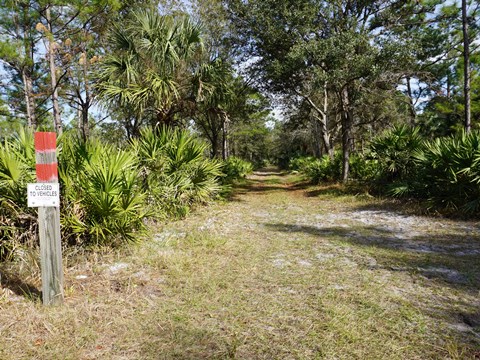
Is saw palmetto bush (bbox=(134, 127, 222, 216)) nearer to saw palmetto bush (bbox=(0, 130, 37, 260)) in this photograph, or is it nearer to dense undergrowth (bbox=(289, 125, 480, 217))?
saw palmetto bush (bbox=(0, 130, 37, 260))

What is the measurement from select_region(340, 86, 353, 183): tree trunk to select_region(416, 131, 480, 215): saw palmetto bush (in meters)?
4.57

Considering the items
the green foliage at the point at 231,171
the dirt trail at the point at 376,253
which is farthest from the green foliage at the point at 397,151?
the green foliage at the point at 231,171

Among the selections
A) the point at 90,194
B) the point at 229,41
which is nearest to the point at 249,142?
the point at 229,41

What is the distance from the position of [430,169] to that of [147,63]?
847 cm

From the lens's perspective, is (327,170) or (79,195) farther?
(327,170)

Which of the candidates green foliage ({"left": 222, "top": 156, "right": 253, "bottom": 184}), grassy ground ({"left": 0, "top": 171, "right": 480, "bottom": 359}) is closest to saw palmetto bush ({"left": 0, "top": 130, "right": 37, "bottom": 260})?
grassy ground ({"left": 0, "top": 171, "right": 480, "bottom": 359})

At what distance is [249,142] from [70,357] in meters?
50.3

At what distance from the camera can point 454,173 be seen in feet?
23.8

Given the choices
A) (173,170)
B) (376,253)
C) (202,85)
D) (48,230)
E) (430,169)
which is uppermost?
(202,85)

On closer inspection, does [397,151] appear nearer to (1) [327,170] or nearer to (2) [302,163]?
(1) [327,170]

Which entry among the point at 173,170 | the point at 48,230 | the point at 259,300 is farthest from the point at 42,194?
the point at 173,170

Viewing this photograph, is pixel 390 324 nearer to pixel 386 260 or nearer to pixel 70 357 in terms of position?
pixel 386 260

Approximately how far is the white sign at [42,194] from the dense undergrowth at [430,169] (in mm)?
7723

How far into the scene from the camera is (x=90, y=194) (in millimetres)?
4527
